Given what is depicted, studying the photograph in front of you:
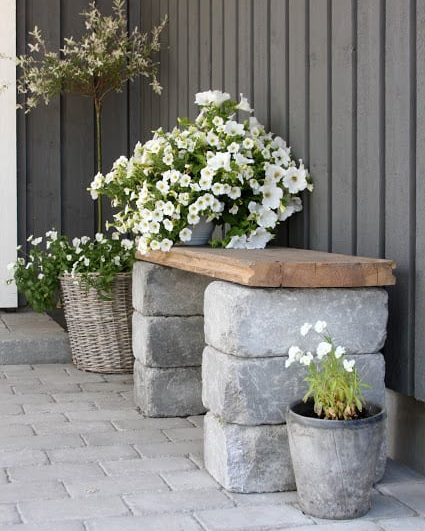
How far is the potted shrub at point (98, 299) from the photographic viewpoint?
495cm

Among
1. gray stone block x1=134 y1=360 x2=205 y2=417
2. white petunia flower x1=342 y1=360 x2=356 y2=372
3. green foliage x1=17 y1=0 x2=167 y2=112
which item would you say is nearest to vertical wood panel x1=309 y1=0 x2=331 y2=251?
gray stone block x1=134 y1=360 x2=205 y2=417

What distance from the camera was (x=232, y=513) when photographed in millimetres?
2861

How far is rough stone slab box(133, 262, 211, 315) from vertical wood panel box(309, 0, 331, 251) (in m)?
0.58

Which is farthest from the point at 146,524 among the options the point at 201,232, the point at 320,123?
the point at 320,123

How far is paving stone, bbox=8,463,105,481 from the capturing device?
3213 mm

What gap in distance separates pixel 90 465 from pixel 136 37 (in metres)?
3.32

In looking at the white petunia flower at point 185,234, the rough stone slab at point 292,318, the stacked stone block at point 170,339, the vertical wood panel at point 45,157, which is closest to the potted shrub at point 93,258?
the vertical wood panel at point 45,157

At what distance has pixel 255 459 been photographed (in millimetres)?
3049

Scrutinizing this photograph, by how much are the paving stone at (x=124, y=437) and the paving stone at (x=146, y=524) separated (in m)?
0.87

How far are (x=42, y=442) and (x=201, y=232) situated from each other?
1034mm

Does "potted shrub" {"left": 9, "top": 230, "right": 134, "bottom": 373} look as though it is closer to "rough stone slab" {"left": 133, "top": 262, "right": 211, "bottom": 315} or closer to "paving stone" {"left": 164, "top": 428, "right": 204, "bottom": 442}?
"rough stone slab" {"left": 133, "top": 262, "right": 211, "bottom": 315}

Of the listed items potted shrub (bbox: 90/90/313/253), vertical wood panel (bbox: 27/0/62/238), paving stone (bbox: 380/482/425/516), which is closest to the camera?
paving stone (bbox: 380/482/425/516)

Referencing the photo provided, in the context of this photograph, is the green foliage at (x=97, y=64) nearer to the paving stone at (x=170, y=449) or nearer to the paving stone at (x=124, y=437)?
the paving stone at (x=124, y=437)

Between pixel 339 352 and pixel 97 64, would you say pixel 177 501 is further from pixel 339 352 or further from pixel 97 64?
pixel 97 64
